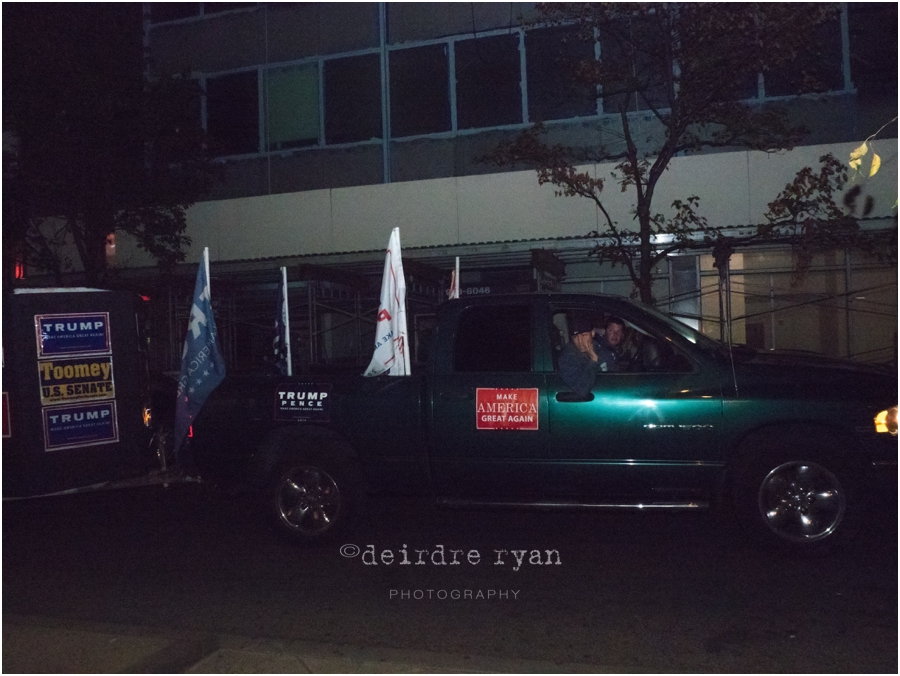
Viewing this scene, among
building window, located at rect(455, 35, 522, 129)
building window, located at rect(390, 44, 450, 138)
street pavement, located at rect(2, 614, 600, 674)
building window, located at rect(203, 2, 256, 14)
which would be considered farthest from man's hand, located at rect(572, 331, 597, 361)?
building window, located at rect(203, 2, 256, 14)

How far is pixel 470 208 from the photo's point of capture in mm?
16234

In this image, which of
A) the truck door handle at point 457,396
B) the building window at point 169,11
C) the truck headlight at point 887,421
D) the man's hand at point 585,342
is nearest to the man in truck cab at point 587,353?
the man's hand at point 585,342

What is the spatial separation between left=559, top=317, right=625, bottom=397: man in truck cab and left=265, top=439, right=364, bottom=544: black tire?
6.03 ft

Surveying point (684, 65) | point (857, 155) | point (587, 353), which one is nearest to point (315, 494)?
point (587, 353)

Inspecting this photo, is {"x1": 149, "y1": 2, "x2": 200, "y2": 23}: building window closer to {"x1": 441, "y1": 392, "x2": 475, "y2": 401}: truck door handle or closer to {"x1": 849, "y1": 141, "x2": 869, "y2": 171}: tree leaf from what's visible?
{"x1": 441, "y1": 392, "x2": 475, "y2": 401}: truck door handle

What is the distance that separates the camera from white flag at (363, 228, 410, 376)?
7.24m

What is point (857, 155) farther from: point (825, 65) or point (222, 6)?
point (222, 6)

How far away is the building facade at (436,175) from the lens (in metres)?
14.8

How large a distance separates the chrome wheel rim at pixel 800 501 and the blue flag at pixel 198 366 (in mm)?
4566

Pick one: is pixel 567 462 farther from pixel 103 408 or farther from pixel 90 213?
pixel 90 213

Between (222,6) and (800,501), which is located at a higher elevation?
(222,6)

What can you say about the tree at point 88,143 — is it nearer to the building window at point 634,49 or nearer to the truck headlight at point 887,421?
the building window at point 634,49

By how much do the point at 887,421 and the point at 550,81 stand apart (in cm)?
1164

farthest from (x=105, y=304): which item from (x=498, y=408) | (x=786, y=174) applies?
(x=786, y=174)
